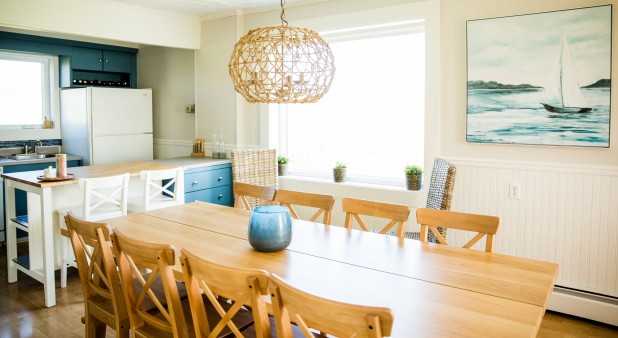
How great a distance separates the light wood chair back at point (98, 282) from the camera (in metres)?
2.03

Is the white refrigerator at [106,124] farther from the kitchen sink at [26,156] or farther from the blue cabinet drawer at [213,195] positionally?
the blue cabinet drawer at [213,195]

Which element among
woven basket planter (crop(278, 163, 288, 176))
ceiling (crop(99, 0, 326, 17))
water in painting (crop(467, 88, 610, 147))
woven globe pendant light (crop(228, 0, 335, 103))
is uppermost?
ceiling (crop(99, 0, 326, 17))

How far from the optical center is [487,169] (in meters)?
3.44

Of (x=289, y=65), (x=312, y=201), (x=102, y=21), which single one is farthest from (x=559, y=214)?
(x=102, y=21)

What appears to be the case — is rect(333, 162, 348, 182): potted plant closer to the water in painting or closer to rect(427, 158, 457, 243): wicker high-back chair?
rect(427, 158, 457, 243): wicker high-back chair

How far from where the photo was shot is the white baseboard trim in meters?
3.02

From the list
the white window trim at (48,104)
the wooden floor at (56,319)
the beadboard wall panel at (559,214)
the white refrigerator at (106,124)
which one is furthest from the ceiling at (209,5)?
the wooden floor at (56,319)

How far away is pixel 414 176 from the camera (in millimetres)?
3822

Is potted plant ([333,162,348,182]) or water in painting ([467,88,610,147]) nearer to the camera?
water in painting ([467,88,610,147])

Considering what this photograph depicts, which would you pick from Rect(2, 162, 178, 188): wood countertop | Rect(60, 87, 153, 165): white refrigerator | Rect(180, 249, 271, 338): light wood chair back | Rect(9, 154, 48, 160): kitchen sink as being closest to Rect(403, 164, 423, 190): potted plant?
Rect(2, 162, 178, 188): wood countertop

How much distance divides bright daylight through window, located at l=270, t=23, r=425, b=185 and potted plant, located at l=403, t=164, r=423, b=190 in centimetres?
21

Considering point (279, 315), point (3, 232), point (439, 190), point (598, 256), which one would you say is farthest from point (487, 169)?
point (3, 232)

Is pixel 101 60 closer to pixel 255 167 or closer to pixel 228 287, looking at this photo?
pixel 255 167

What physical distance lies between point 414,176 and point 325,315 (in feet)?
8.85
